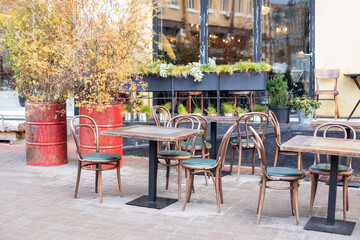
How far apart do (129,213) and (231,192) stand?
56.5 inches

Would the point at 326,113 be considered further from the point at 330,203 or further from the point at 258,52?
the point at 330,203

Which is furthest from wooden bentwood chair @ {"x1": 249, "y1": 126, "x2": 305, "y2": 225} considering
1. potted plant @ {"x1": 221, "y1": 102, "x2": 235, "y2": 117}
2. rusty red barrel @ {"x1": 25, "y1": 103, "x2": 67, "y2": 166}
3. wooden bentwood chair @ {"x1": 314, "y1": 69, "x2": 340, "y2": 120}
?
wooden bentwood chair @ {"x1": 314, "y1": 69, "x2": 340, "y2": 120}

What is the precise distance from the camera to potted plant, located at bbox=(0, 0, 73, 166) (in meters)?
6.30

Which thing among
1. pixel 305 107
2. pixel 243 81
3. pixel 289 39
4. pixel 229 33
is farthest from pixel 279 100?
pixel 229 33

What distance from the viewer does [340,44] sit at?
909 centimetres

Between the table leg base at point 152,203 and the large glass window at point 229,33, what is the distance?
6.16 m

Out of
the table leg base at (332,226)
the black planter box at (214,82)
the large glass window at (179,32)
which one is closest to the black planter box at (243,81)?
the black planter box at (214,82)

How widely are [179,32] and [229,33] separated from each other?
1343mm

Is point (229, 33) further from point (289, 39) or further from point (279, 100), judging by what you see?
point (279, 100)

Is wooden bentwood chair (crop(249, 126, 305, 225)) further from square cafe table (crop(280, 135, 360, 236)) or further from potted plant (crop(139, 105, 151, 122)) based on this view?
potted plant (crop(139, 105, 151, 122))

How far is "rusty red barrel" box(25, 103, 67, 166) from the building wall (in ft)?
18.7

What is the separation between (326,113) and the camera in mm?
9211

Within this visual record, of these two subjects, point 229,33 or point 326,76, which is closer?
point 326,76

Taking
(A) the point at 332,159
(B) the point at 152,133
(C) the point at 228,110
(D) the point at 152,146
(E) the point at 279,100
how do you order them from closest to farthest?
1. (A) the point at 332,159
2. (B) the point at 152,133
3. (D) the point at 152,146
4. (E) the point at 279,100
5. (C) the point at 228,110
